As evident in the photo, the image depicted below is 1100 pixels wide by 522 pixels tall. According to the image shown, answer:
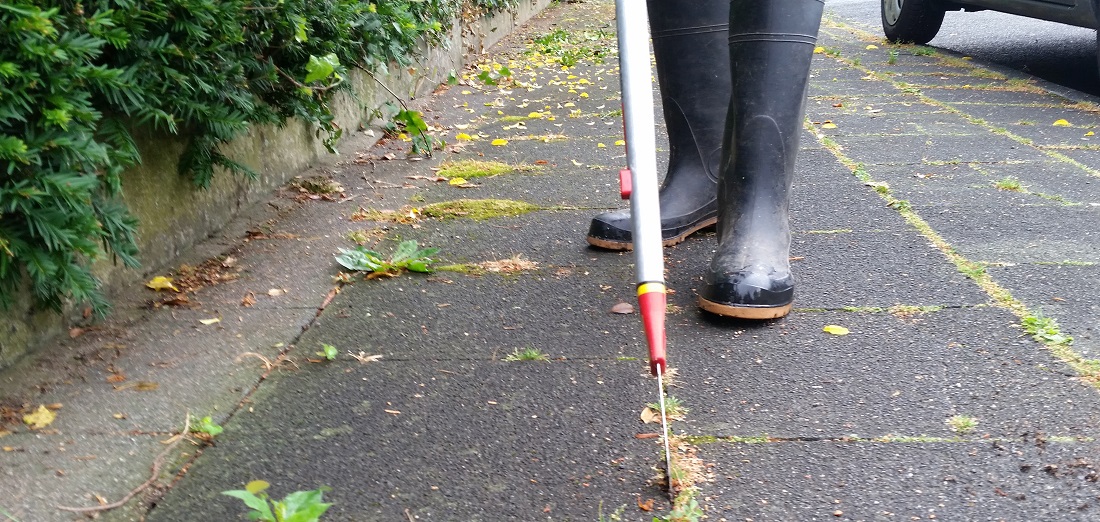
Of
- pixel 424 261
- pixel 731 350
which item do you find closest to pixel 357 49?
pixel 424 261

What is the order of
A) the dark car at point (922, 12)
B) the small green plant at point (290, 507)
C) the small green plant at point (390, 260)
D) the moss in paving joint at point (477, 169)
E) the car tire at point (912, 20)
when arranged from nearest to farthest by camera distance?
the small green plant at point (290, 507) → the small green plant at point (390, 260) → the moss in paving joint at point (477, 169) → the dark car at point (922, 12) → the car tire at point (912, 20)

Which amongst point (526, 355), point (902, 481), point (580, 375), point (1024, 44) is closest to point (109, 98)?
point (526, 355)

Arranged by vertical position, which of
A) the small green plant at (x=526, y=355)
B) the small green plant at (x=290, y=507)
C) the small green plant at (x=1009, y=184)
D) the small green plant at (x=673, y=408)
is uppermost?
the small green plant at (x=290, y=507)

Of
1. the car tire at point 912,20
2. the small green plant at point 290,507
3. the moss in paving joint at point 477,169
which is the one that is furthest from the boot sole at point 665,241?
the car tire at point 912,20

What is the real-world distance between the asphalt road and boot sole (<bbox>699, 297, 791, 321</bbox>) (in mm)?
3914

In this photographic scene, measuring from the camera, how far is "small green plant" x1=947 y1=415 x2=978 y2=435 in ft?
5.13

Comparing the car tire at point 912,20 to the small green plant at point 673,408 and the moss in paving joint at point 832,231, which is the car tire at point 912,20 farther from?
the small green plant at point 673,408

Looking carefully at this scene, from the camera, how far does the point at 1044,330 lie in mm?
1933

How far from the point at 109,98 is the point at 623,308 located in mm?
1138

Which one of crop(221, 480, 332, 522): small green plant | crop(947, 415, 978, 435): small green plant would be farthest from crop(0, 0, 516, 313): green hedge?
crop(947, 415, 978, 435): small green plant

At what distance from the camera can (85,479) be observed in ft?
4.88

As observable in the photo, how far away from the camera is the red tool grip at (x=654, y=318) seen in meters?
1.36

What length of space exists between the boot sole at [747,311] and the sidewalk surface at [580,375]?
0.03 metres

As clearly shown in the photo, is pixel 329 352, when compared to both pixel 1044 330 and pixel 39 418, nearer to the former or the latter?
pixel 39 418
